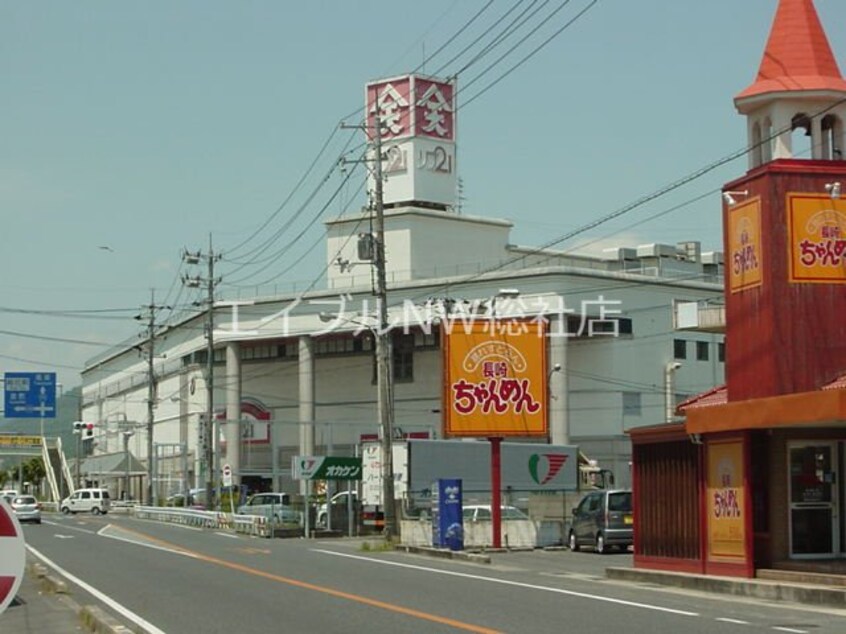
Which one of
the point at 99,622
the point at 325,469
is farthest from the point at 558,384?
the point at 99,622

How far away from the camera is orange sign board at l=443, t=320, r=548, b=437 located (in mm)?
36531

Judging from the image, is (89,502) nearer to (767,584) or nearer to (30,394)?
(30,394)

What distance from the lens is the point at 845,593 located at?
1903cm

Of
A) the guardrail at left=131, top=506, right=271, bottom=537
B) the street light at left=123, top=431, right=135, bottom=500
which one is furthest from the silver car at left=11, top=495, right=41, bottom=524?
the street light at left=123, top=431, right=135, bottom=500

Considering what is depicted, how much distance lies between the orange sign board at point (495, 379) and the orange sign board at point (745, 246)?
1331 cm

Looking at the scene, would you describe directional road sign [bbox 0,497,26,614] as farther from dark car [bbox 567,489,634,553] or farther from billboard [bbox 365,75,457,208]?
billboard [bbox 365,75,457,208]

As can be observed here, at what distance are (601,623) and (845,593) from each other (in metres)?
4.18

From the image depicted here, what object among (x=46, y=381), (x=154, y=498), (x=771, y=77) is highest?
(x=771, y=77)

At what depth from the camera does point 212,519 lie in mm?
55125

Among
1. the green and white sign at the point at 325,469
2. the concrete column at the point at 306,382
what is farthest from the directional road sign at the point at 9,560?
the concrete column at the point at 306,382

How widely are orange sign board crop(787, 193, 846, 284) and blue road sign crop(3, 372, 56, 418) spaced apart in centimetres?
3138

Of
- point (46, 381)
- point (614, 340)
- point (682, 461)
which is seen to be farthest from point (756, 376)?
point (614, 340)

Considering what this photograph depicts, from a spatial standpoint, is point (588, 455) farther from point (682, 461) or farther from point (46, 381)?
point (682, 461)

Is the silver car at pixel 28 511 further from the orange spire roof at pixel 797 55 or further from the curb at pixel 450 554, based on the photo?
the orange spire roof at pixel 797 55
